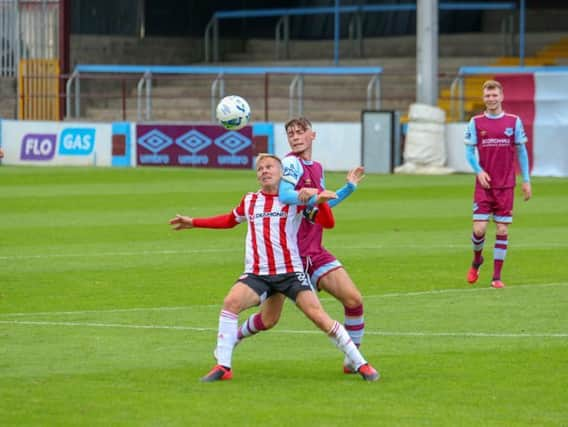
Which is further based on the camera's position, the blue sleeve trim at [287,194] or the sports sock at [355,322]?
the sports sock at [355,322]

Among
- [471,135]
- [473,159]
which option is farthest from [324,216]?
[471,135]

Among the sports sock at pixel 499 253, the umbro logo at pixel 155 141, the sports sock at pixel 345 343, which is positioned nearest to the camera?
the sports sock at pixel 345 343

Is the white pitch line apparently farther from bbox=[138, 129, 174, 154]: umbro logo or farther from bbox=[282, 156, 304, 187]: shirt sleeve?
bbox=[138, 129, 174, 154]: umbro logo

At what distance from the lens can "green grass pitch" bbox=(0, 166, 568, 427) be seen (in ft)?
27.9

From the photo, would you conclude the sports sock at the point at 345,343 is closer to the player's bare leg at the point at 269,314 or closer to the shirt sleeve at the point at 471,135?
the player's bare leg at the point at 269,314

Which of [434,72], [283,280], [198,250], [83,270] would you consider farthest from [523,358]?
[434,72]

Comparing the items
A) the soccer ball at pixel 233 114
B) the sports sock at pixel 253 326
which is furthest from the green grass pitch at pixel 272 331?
the soccer ball at pixel 233 114

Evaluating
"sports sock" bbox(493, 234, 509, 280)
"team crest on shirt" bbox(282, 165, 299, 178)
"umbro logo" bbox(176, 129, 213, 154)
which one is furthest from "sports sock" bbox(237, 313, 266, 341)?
"umbro logo" bbox(176, 129, 213, 154)

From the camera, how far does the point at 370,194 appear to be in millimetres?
25375

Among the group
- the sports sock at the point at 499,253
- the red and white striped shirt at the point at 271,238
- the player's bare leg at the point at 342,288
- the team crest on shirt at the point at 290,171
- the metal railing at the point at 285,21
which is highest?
the metal railing at the point at 285,21

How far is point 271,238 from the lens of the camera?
30.7 feet

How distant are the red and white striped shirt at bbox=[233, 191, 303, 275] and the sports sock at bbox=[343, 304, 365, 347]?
60cm

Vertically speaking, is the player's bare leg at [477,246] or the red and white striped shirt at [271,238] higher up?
the red and white striped shirt at [271,238]

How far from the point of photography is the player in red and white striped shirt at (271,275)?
9.27 metres
